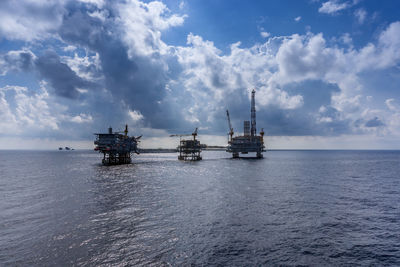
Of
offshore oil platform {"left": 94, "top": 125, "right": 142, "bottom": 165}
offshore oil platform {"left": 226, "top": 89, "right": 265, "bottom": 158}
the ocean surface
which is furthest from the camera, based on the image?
offshore oil platform {"left": 226, "top": 89, "right": 265, "bottom": 158}

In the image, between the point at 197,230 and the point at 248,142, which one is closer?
the point at 197,230

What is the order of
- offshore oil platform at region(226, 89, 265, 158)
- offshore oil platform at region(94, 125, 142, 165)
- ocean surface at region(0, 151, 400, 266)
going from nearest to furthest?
ocean surface at region(0, 151, 400, 266)
offshore oil platform at region(94, 125, 142, 165)
offshore oil platform at region(226, 89, 265, 158)

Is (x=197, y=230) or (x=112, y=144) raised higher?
(x=112, y=144)

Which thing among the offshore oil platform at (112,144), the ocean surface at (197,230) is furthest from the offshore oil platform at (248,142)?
the ocean surface at (197,230)

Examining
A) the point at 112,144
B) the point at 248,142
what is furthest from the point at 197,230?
the point at 248,142

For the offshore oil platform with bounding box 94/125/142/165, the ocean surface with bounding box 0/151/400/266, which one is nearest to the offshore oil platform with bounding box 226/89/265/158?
the offshore oil platform with bounding box 94/125/142/165

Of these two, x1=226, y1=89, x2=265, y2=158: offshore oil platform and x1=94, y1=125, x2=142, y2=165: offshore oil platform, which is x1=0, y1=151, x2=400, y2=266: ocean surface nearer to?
x1=94, y1=125, x2=142, y2=165: offshore oil platform

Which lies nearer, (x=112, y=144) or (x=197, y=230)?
(x=197, y=230)

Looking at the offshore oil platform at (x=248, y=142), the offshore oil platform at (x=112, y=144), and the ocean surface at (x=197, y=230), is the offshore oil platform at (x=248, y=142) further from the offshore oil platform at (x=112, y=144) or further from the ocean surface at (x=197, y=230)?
the ocean surface at (x=197, y=230)

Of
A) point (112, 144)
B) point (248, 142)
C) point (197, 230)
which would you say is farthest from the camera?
point (248, 142)

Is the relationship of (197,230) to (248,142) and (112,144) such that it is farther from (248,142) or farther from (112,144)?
(248,142)

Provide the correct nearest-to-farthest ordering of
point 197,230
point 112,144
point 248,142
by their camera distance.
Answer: point 197,230, point 112,144, point 248,142

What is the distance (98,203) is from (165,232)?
657 inches

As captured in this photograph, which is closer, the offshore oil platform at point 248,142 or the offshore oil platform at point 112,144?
the offshore oil platform at point 112,144
